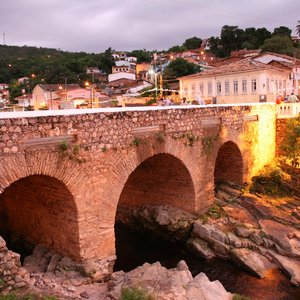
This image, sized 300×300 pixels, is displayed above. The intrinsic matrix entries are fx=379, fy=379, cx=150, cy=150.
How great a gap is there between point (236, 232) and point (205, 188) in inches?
87.9

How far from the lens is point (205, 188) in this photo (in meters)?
15.8

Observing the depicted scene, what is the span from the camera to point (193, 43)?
107 metres

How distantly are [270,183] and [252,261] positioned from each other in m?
6.13

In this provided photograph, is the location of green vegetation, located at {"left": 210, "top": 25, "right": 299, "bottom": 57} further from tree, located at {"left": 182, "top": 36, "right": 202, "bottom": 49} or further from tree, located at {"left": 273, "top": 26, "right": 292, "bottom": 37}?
tree, located at {"left": 182, "top": 36, "right": 202, "bottom": 49}

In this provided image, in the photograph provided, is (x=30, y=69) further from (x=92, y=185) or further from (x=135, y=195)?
(x=92, y=185)

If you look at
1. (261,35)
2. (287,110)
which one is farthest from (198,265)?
(261,35)

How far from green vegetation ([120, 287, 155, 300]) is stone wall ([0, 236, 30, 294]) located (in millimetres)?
2178

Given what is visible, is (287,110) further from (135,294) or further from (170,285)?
(135,294)

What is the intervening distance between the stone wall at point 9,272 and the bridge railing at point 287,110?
17.1 metres

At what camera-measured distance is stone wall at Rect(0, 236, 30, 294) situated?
7980mm

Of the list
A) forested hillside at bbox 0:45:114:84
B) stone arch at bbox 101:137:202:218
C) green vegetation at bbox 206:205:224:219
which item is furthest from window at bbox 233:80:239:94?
forested hillside at bbox 0:45:114:84

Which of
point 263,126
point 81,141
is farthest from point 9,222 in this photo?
point 263,126

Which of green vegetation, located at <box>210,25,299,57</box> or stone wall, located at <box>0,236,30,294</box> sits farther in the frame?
green vegetation, located at <box>210,25,299,57</box>

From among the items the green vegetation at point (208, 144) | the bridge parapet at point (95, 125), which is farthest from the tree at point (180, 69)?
the green vegetation at point (208, 144)
